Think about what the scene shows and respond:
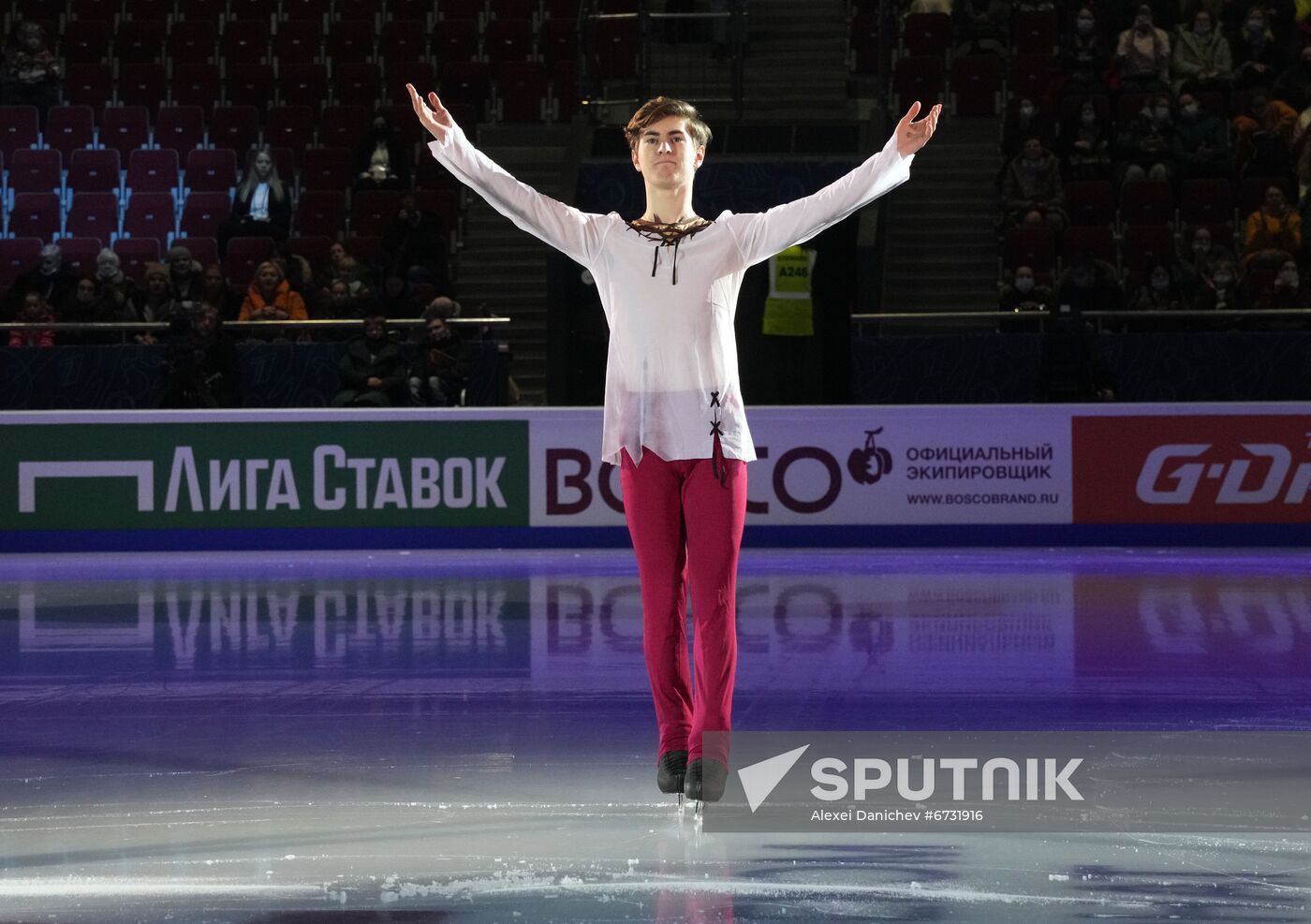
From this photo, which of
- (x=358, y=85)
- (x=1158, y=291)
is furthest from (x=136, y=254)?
(x=1158, y=291)

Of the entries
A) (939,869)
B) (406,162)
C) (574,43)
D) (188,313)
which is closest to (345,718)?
(939,869)

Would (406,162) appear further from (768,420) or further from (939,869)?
(939,869)

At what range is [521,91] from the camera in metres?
18.1

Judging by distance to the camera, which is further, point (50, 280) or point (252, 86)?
point (252, 86)

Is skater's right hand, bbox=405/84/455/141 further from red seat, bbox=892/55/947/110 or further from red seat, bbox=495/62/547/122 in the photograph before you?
red seat, bbox=495/62/547/122

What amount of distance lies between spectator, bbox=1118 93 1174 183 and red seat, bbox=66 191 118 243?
31.5 ft

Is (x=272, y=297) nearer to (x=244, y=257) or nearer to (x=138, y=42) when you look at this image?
(x=244, y=257)

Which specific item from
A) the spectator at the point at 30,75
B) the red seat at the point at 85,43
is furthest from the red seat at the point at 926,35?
the spectator at the point at 30,75

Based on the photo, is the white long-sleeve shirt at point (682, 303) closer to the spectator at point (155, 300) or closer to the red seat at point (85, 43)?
the spectator at point (155, 300)

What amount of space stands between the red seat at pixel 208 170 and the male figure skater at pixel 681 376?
44.8ft

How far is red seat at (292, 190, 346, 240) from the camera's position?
17.1m

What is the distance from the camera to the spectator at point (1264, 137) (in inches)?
628

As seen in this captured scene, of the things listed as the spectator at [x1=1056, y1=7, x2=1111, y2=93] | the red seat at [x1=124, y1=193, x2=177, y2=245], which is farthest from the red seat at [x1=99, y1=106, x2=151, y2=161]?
the spectator at [x1=1056, y1=7, x2=1111, y2=93]

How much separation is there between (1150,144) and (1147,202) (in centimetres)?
63
